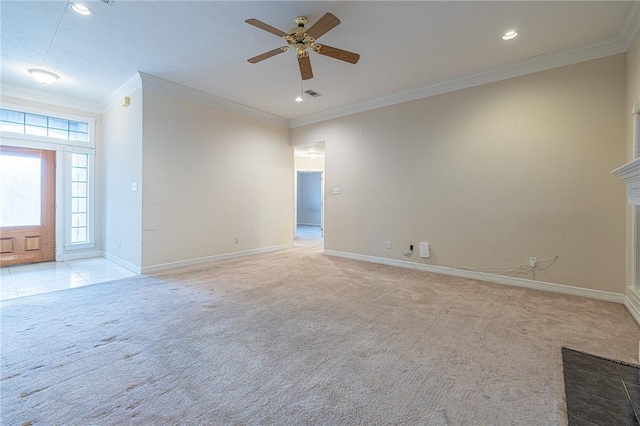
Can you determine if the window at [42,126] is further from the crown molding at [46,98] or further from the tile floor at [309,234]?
the tile floor at [309,234]

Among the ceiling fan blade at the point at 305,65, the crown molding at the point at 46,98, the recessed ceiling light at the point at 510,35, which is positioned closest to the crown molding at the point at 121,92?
the crown molding at the point at 46,98

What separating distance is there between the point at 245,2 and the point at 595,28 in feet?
12.2

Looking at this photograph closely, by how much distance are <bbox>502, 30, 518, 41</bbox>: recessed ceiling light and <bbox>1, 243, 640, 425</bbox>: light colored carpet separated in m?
3.05

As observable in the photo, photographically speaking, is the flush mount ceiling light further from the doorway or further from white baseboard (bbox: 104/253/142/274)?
the doorway

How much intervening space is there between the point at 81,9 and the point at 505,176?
212 inches

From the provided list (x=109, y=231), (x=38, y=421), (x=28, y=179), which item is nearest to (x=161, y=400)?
(x=38, y=421)

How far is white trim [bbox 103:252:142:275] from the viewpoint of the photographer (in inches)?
173

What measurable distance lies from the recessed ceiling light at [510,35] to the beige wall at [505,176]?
2.91 ft

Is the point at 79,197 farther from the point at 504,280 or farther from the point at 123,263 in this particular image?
the point at 504,280

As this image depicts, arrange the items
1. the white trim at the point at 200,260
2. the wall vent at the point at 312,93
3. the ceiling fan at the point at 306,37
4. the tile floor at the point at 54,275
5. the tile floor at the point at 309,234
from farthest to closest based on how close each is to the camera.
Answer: the tile floor at the point at 309,234 < the wall vent at the point at 312,93 < the white trim at the point at 200,260 < the tile floor at the point at 54,275 < the ceiling fan at the point at 306,37

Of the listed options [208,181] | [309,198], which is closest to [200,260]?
[208,181]

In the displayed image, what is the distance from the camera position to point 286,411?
4.97 feet

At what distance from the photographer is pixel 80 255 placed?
18.0 feet

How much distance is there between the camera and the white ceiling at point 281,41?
9.04 ft
